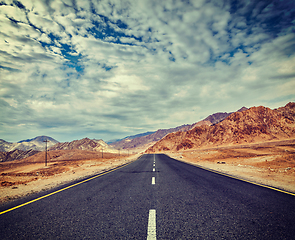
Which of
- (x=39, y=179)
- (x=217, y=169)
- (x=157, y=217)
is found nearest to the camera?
(x=157, y=217)

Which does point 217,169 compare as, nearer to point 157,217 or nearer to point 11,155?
point 157,217

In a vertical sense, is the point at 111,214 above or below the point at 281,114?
below

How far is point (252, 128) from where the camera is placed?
76688 mm

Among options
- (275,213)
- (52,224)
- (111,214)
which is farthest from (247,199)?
(52,224)

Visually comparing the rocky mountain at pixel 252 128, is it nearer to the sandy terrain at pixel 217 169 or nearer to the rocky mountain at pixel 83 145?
the sandy terrain at pixel 217 169

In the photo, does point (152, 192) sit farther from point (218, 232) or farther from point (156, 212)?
point (218, 232)

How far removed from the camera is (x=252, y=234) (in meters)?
2.96

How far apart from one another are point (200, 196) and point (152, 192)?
1872mm

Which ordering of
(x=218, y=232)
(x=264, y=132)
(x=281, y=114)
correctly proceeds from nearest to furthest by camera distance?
(x=218, y=232) → (x=264, y=132) → (x=281, y=114)

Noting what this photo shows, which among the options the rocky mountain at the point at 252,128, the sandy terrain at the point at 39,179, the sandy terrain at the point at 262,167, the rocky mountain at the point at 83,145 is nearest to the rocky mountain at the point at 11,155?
the rocky mountain at the point at 83,145

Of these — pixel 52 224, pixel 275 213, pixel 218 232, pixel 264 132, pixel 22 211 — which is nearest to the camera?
pixel 218 232

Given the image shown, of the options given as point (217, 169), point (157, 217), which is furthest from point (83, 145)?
point (157, 217)

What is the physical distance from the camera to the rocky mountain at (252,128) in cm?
7169

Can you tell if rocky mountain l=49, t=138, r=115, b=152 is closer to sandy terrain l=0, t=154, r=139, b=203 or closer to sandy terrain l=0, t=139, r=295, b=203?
sandy terrain l=0, t=139, r=295, b=203
